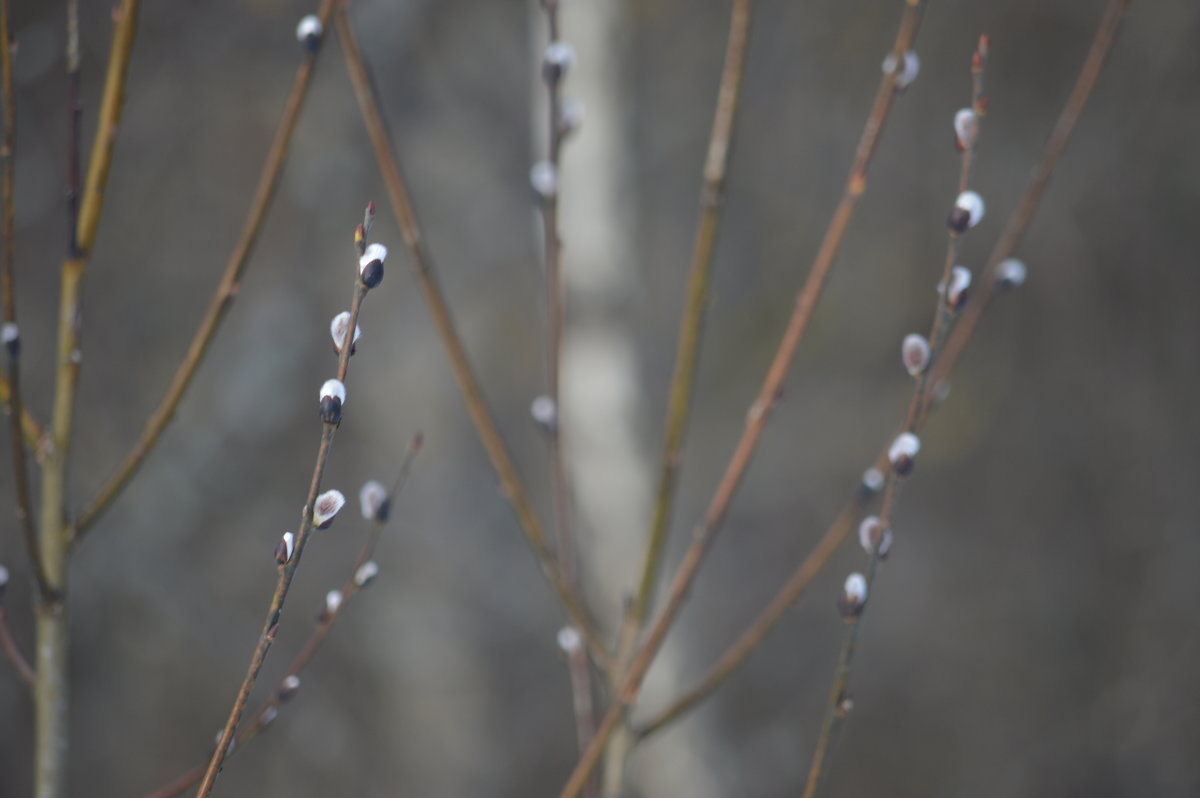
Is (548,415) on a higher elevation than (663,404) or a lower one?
lower

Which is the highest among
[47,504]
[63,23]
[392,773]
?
[63,23]

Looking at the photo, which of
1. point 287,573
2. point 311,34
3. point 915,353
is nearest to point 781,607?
point 915,353

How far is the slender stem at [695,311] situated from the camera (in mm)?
339

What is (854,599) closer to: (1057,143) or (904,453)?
(904,453)

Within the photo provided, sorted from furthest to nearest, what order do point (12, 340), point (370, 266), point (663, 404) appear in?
point (663, 404), point (12, 340), point (370, 266)

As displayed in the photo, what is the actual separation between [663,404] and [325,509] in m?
1.47

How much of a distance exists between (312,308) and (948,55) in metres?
1.53

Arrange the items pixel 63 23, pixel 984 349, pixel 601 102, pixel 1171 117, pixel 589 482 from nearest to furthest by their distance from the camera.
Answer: pixel 601 102, pixel 589 482, pixel 63 23, pixel 1171 117, pixel 984 349

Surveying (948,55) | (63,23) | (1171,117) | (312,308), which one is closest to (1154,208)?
(1171,117)

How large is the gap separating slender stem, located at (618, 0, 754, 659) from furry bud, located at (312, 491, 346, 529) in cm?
16

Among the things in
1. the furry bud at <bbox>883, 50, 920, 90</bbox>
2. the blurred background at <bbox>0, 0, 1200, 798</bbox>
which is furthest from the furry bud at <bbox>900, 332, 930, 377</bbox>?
the blurred background at <bbox>0, 0, 1200, 798</bbox>

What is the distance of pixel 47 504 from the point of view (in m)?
0.38

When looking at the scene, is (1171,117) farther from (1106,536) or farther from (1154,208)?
(1106,536)

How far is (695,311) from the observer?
0.37m
